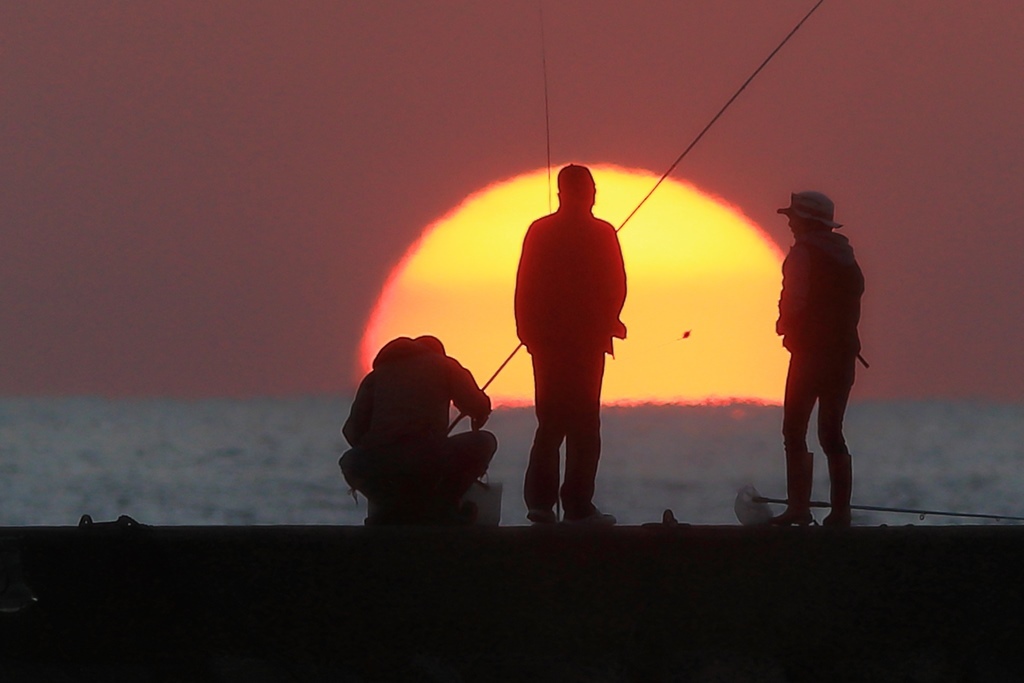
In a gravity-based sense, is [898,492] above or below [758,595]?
above

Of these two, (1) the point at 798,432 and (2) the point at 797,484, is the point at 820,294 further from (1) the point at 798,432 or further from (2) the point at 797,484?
(2) the point at 797,484

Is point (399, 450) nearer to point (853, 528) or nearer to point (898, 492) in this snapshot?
point (853, 528)

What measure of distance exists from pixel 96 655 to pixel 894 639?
128 inches

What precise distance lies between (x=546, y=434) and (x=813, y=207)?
1722mm

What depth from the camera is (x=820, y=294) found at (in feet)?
24.8

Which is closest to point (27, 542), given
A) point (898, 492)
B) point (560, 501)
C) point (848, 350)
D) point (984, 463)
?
point (560, 501)

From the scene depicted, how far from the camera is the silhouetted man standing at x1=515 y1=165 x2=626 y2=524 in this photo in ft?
24.7

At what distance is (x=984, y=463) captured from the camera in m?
62.4

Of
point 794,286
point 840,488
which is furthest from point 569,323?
point 840,488

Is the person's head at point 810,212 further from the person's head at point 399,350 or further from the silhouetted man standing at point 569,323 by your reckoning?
the person's head at point 399,350

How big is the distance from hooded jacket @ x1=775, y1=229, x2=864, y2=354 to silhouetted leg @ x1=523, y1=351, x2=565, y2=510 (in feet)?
3.92

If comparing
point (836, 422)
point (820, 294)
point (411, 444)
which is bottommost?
→ point (411, 444)

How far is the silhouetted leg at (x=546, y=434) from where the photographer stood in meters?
7.55

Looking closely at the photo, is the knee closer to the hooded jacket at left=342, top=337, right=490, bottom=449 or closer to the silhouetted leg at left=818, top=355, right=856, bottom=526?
the silhouetted leg at left=818, top=355, right=856, bottom=526
